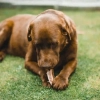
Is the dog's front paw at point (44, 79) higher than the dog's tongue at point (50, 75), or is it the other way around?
the dog's tongue at point (50, 75)

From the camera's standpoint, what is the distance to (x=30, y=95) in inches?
147

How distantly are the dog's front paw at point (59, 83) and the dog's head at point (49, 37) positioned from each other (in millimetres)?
205

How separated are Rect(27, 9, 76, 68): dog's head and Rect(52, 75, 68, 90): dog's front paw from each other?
205 mm

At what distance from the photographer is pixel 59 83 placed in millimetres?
3838

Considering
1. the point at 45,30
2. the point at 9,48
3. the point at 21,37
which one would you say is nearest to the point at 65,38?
the point at 45,30

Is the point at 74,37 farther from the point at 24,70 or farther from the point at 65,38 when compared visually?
the point at 24,70

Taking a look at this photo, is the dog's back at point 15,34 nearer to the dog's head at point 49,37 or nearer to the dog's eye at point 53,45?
the dog's head at point 49,37

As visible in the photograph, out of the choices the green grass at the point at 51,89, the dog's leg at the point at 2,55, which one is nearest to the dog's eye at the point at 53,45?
the green grass at the point at 51,89

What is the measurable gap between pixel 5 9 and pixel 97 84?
230 inches

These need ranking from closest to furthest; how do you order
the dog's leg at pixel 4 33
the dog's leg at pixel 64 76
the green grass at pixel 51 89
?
the green grass at pixel 51 89, the dog's leg at pixel 64 76, the dog's leg at pixel 4 33

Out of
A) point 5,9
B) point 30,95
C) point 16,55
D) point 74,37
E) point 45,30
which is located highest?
point 45,30

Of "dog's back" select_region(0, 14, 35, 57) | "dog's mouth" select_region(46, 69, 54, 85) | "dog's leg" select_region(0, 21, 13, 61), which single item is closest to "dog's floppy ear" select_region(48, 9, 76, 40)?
"dog's mouth" select_region(46, 69, 54, 85)

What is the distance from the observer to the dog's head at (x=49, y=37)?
12.3 ft

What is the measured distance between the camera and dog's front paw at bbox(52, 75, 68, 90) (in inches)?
150
